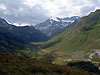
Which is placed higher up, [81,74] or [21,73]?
[21,73]

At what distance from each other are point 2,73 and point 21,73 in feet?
16.8

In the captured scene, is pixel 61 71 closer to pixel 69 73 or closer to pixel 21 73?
pixel 69 73

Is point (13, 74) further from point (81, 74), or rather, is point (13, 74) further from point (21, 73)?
point (81, 74)

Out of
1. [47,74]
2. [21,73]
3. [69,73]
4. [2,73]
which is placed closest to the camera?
[2,73]

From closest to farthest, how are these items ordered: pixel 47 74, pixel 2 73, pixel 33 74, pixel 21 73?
pixel 2 73, pixel 21 73, pixel 33 74, pixel 47 74

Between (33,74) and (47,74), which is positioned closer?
(33,74)

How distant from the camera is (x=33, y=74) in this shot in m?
33.8

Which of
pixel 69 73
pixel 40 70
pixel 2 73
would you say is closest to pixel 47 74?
pixel 40 70

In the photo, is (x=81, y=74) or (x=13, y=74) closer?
(x=13, y=74)

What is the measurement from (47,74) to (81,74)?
1520cm

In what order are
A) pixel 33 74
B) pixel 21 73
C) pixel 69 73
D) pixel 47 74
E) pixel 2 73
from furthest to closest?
pixel 69 73
pixel 47 74
pixel 33 74
pixel 21 73
pixel 2 73

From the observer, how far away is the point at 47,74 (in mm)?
36125

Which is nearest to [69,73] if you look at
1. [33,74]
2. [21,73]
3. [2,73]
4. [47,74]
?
[47,74]

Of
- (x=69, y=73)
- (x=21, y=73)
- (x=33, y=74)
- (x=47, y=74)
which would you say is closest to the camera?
(x=21, y=73)
